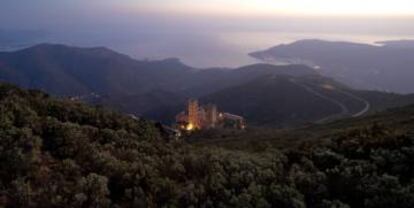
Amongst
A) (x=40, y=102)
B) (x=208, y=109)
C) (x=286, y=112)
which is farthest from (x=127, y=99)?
(x=40, y=102)

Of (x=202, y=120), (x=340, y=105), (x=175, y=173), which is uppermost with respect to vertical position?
(x=175, y=173)

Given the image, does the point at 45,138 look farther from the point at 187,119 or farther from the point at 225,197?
the point at 187,119

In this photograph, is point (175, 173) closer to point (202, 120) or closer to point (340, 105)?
point (202, 120)

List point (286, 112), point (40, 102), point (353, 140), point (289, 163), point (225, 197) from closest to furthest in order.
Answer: point (225, 197) < point (289, 163) < point (353, 140) < point (40, 102) < point (286, 112)

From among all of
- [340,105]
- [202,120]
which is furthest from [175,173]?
[340,105]

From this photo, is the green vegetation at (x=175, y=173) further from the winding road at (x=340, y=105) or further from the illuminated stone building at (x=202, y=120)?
the winding road at (x=340, y=105)

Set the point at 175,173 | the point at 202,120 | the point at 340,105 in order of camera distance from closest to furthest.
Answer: the point at 175,173
the point at 202,120
the point at 340,105

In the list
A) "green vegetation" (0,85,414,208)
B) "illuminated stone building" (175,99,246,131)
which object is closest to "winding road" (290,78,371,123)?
"illuminated stone building" (175,99,246,131)

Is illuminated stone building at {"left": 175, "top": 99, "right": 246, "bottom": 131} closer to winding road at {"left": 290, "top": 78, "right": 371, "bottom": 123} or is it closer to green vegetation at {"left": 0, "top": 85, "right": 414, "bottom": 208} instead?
winding road at {"left": 290, "top": 78, "right": 371, "bottom": 123}
